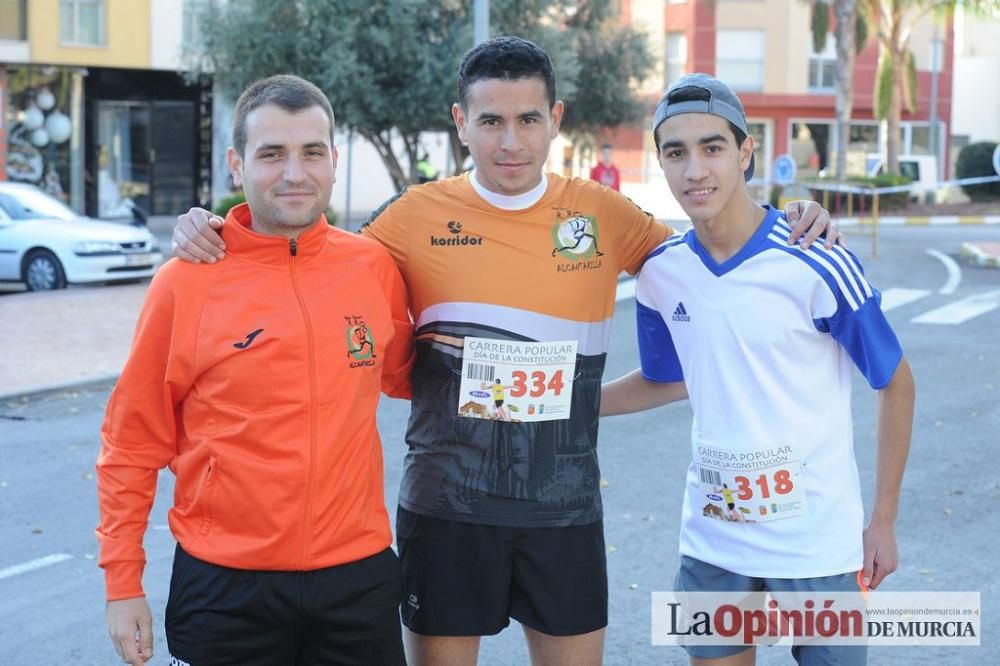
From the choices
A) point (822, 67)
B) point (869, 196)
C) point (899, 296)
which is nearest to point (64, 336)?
point (899, 296)

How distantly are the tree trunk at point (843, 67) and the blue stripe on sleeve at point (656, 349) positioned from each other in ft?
110

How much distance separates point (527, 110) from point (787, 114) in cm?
Result: 4615

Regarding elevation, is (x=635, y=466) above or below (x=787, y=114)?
below

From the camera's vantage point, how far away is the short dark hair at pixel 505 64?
3.63 metres

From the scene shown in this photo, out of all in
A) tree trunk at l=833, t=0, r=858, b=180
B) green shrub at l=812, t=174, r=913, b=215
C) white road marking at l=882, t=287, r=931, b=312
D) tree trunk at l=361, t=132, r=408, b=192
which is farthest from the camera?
tree trunk at l=833, t=0, r=858, b=180

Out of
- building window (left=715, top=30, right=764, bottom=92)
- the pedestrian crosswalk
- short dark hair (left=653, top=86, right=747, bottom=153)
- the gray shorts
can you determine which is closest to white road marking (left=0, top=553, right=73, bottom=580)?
the gray shorts

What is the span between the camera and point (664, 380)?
394 cm

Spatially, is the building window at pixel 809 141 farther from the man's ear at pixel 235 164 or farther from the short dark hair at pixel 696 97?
the man's ear at pixel 235 164

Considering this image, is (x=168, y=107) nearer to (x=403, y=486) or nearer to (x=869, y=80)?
(x=869, y=80)

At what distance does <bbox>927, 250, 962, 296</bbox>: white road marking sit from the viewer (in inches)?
692

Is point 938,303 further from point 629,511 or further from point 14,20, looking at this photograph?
point 14,20

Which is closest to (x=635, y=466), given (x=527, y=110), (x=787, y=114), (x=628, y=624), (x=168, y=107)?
(x=628, y=624)

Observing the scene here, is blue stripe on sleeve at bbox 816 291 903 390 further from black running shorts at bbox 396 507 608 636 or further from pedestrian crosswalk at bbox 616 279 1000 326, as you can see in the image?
pedestrian crosswalk at bbox 616 279 1000 326

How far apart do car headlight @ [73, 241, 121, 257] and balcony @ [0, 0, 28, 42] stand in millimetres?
14390
